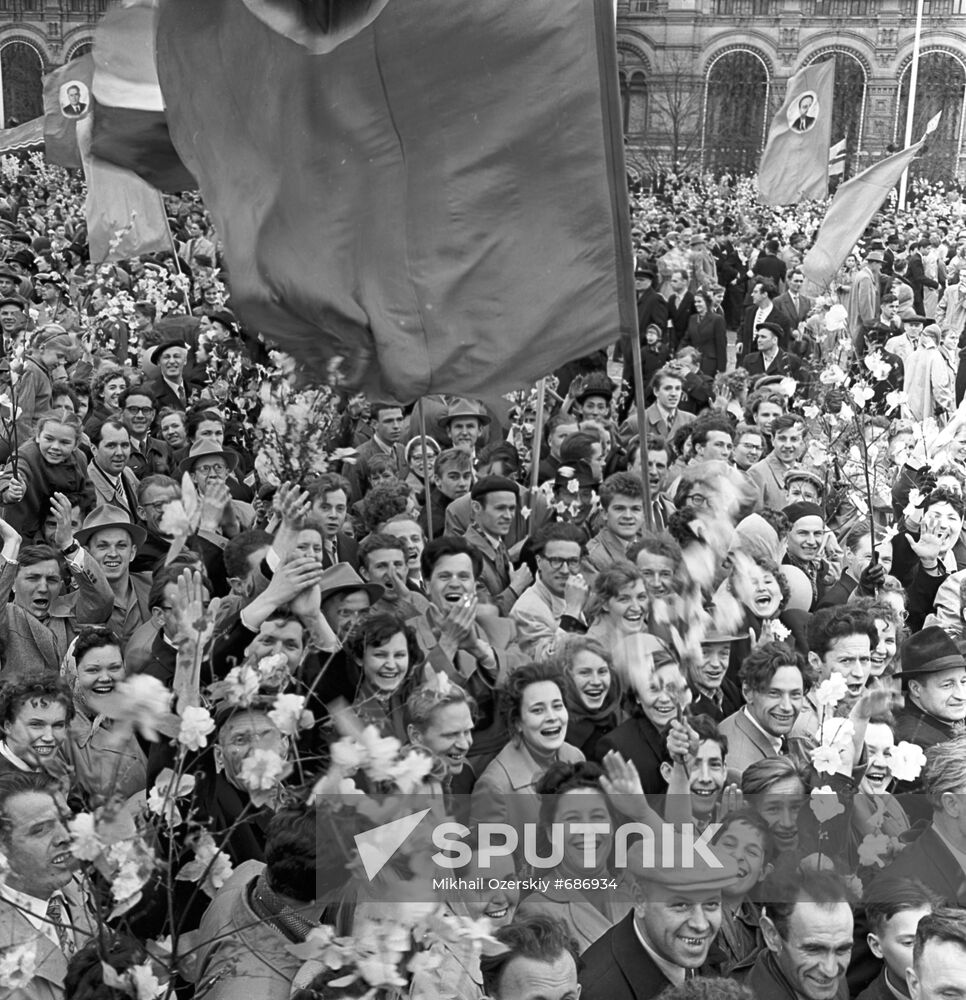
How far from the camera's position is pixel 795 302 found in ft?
54.6

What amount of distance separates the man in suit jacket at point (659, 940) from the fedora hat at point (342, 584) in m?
2.01

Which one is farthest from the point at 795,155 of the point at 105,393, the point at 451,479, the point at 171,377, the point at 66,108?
the point at 451,479

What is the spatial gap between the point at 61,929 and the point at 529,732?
1.65 m

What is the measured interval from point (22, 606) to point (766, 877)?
10.0ft

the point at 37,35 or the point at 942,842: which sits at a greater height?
the point at 942,842

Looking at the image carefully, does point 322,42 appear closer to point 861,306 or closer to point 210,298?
point 210,298

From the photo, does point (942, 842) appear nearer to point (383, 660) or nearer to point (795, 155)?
point (383, 660)

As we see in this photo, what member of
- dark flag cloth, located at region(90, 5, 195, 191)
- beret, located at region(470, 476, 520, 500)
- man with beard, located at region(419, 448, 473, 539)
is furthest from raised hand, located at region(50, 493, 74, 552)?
man with beard, located at region(419, 448, 473, 539)

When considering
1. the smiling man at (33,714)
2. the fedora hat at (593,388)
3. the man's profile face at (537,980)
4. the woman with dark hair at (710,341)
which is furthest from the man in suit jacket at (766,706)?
the woman with dark hair at (710,341)

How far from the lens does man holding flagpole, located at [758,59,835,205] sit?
2041 centimetres

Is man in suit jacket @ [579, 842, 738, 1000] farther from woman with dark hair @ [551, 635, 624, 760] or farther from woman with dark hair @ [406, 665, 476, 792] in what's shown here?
woman with dark hair @ [551, 635, 624, 760]

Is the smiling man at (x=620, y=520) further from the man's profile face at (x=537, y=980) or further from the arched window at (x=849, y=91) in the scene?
the arched window at (x=849, y=91)

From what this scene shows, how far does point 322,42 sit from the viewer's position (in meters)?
5.30

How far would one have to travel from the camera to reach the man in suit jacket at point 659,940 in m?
4.00
